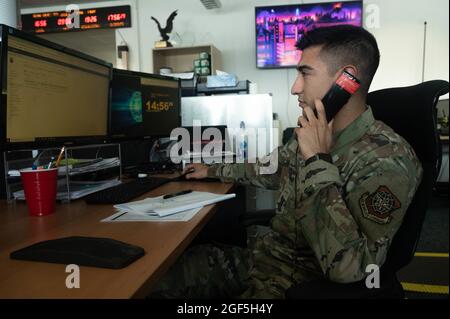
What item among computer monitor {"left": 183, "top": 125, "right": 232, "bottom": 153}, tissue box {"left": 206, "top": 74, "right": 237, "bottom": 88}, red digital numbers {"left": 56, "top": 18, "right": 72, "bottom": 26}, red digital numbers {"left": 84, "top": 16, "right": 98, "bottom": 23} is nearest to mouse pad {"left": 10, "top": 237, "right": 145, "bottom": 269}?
computer monitor {"left": 183, "top": 125, "right": 232, "bottom": 153}

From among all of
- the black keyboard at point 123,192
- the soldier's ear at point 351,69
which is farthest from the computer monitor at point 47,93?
the soldier's ear at point 351,69

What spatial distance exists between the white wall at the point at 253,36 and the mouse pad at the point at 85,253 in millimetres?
3882

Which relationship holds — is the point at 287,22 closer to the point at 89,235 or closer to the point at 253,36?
the point at 253,36

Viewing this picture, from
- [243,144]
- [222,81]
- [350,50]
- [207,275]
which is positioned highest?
[222,81]

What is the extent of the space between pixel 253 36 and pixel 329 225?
12.9 feet

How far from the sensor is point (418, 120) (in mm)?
942

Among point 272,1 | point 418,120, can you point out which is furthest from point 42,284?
point 272,1

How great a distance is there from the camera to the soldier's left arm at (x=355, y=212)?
746mm

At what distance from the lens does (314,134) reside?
89cm

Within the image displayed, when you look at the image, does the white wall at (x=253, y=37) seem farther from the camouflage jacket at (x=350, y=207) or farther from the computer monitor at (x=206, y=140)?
the camouflage jacket at (x=350, y=207)

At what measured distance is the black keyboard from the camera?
3.58 feet

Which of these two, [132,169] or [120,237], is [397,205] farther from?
[132,169]

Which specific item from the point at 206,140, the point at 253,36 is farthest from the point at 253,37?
the point at 206,140

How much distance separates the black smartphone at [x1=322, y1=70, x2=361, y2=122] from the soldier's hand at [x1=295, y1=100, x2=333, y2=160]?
38 millimetres
